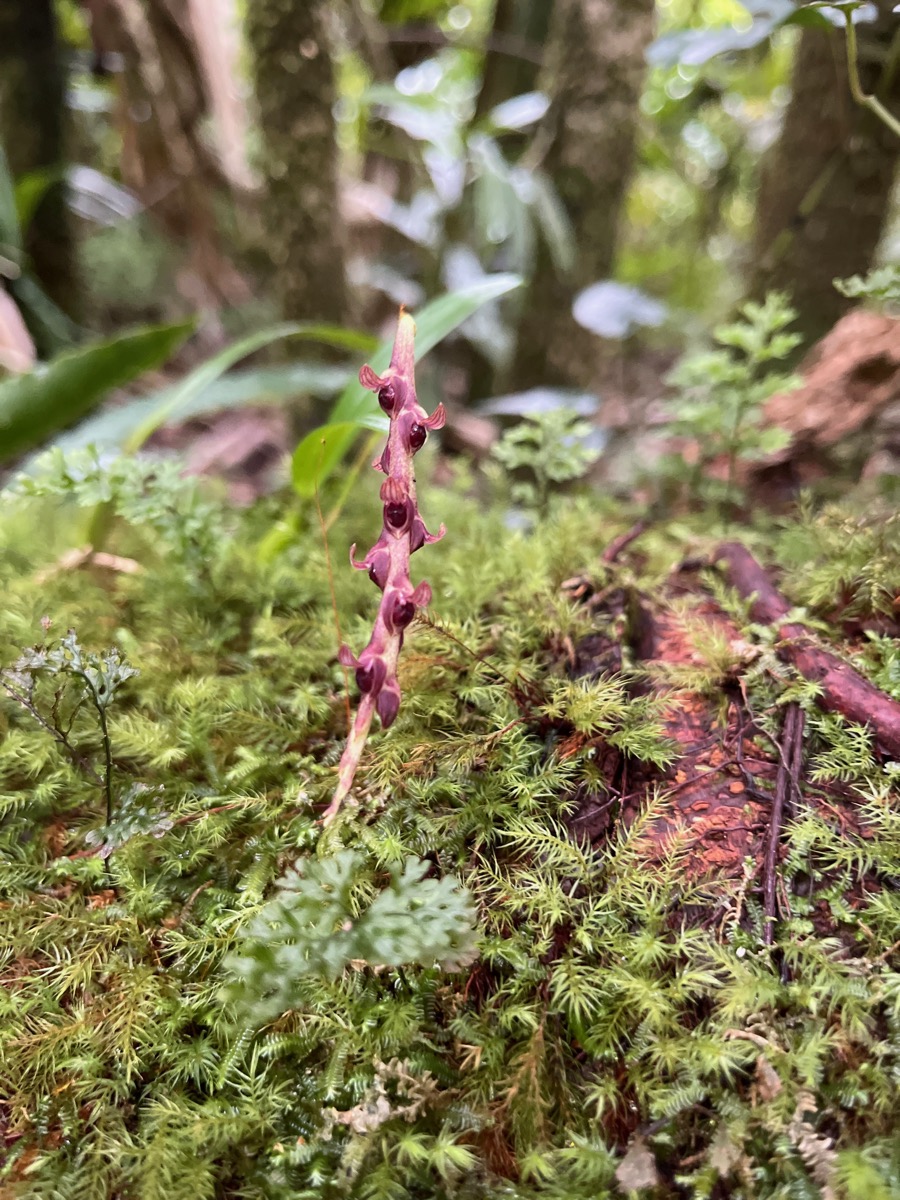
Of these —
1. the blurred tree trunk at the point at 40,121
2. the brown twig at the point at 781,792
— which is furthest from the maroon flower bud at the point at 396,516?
the blurred tree trunk at the point at 40,121

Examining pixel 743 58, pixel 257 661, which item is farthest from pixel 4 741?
pixel 743 58

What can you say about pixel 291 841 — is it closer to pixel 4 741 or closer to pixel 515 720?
pixel 515 720

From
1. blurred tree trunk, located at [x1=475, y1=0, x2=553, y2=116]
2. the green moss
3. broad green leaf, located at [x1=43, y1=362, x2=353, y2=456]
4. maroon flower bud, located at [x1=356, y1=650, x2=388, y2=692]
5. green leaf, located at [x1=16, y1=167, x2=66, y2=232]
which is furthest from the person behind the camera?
blurred tree trunk, located at [x1=475, y1=0, x2=553, y2=116]

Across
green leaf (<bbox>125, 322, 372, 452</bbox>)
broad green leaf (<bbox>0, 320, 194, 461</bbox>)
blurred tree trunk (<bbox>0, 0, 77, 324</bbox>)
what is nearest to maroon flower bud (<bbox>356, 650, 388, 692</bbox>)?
green leaf (<bbox>125, 322, 372, 452</bbox>)

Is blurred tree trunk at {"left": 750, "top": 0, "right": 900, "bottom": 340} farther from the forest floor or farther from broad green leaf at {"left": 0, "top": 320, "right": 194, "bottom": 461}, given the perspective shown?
broad green leaf at {"left": 0, "top": 320, "right": 194, "bottom": 461}

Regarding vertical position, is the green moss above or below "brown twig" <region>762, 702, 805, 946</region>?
below
